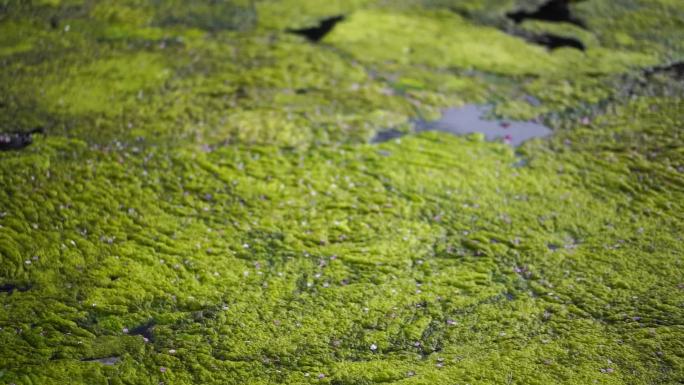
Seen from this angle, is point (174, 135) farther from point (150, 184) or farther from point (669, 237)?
point (669, 237)

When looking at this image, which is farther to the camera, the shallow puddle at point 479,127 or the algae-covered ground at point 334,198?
the shallow puddle at point 479,127

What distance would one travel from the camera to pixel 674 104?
639cm

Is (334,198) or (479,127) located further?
(479,127)

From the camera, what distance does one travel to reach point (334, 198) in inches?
207

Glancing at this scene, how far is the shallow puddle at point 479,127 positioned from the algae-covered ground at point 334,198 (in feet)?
0.42

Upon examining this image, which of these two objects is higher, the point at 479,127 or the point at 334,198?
the point at 479,127

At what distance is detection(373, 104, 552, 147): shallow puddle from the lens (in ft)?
19.9

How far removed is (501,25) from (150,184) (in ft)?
14.5

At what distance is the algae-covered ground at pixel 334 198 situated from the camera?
3939mm

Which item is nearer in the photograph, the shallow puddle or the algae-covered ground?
the algae-covered ground

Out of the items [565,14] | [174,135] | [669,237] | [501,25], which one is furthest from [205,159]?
[565,14]

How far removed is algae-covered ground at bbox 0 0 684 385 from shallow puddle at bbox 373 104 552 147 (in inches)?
5.1

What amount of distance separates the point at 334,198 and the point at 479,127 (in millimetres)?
1663

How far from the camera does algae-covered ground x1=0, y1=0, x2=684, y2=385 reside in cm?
394
